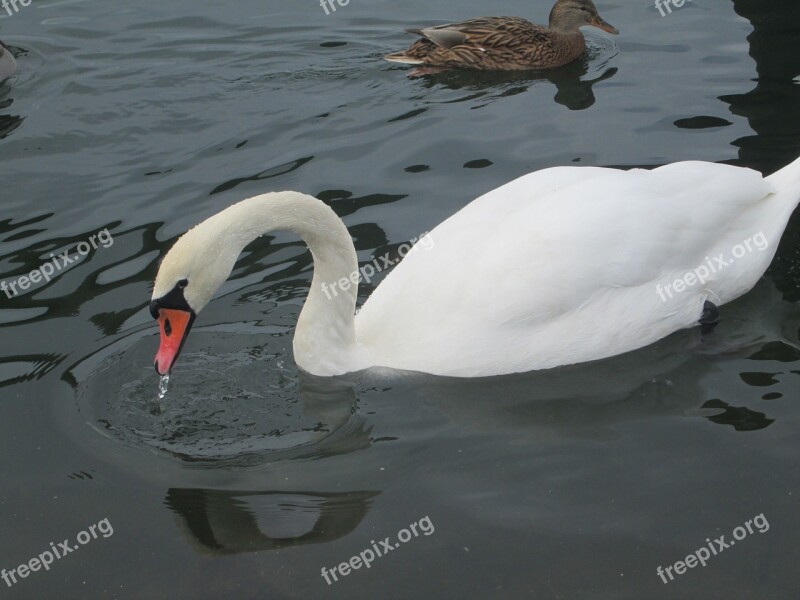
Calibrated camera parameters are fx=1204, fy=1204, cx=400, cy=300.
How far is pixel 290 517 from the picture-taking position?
18.9 ft

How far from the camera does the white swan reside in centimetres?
648

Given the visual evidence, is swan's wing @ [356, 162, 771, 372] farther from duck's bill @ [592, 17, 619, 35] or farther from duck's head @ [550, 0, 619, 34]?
duck's bill @ [592, 17, 619, 35]

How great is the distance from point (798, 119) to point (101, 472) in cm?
654

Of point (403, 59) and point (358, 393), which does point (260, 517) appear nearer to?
point (358, 393)

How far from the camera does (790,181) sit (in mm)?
7539

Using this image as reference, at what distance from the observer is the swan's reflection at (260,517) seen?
5645 millimetres

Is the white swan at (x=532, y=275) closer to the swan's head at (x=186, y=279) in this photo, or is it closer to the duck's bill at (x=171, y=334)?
the swan's head at (x=186, y=279)

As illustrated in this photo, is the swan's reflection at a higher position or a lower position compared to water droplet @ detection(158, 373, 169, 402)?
lower

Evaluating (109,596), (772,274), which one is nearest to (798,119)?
(772,274)

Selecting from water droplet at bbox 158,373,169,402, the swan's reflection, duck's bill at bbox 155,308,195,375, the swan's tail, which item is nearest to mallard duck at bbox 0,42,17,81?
water droplet at bbox 158,373,169,402

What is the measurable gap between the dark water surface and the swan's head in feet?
1.99

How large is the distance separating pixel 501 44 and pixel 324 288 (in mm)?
5519

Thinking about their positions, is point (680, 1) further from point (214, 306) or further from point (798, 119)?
point (214, 306)

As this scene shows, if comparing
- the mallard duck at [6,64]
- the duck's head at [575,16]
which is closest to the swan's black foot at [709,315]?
the duck's head at [575,16]
